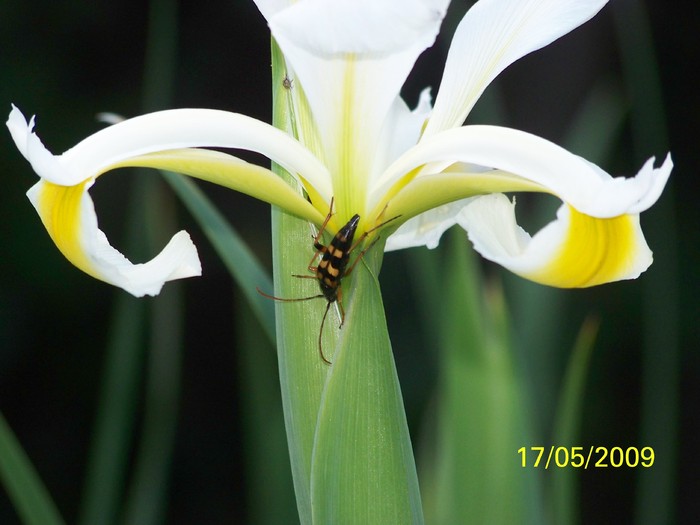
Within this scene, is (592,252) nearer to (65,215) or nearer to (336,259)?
(336,259)

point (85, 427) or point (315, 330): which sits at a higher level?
point (315, 330)

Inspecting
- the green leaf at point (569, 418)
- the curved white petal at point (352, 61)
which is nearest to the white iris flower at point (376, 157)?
the curved white petal at point (352, 61)

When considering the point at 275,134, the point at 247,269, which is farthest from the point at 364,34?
the point at 247,269

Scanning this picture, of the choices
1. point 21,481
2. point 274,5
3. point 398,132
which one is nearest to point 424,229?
point 398,132

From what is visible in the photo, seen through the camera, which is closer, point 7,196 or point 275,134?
point 275,134

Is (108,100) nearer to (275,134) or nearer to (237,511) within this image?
(237,511)

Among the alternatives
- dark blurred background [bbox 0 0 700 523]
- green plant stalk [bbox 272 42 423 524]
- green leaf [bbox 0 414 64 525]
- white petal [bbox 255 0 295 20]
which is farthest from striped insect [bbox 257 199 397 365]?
dark blurred background [bbox 0 0 700 523]
